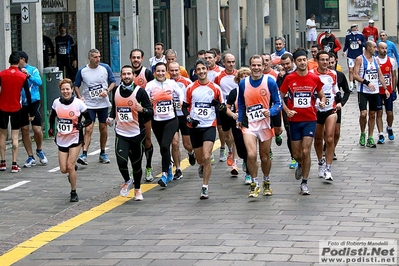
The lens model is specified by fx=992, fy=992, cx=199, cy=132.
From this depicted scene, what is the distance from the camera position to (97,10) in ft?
90.1


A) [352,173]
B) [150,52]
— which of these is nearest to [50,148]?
[352,173]

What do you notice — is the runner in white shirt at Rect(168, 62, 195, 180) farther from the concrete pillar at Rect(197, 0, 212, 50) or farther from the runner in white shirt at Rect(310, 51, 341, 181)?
the concrete pillar at Rect(197, 0, 212, 50)

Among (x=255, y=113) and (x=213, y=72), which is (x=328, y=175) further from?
(x=213, y=72)

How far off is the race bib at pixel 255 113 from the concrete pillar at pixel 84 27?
32.9 ft

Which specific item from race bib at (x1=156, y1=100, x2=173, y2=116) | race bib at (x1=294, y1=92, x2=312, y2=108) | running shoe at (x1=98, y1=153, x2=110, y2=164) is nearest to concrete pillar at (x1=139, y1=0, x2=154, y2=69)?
running shoe at (x1=98, y1=153, x2=110, y2=164)

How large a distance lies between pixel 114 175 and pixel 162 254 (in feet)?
17.9

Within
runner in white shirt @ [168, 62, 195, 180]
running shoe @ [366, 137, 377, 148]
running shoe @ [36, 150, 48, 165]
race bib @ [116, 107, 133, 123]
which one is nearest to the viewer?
race bib @ [116, 107, 133, 123]

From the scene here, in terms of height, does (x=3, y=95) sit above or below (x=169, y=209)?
above

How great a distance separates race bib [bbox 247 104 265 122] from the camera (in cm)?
1249

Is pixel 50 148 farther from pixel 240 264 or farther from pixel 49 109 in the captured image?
pixel 240 264

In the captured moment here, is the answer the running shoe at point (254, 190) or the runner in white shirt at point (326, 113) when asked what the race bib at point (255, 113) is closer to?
the running shoe at point (254, 190)

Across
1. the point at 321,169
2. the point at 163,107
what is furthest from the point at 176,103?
the point at 321,169

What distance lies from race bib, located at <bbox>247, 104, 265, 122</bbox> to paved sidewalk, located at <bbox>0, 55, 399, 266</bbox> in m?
1.01

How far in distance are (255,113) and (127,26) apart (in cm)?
1179
